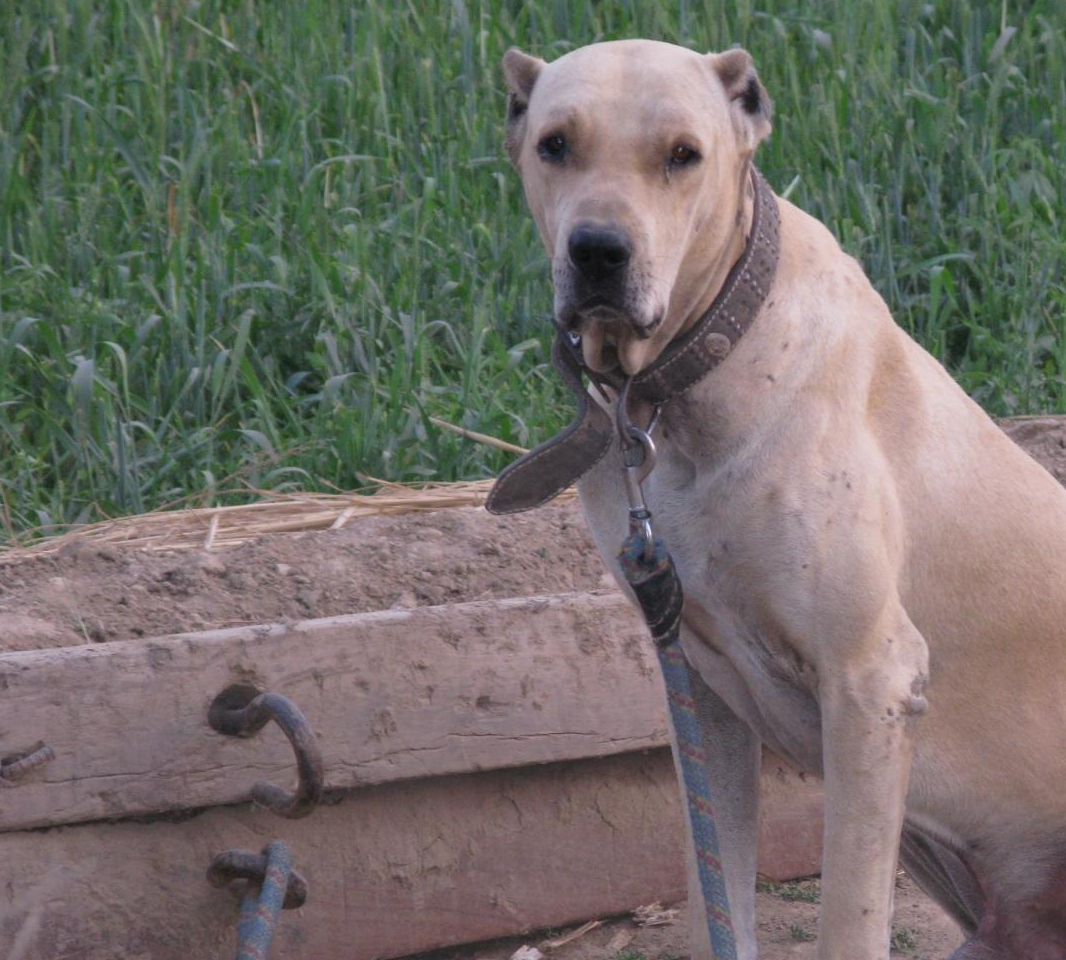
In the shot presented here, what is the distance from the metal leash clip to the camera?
2.35m

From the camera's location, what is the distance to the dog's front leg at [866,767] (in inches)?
88.9

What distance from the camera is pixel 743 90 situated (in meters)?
2.41

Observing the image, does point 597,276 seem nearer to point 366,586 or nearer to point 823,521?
point 823,521

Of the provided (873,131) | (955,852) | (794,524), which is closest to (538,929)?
(955,852)

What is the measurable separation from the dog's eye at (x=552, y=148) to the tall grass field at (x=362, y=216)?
1.80m

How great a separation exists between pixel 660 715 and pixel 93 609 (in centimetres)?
115

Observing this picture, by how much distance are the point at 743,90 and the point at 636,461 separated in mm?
579

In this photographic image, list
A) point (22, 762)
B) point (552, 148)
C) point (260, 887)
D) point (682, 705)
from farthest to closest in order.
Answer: point (260, 887)
point (22, 762)
point (682, 705)
point (552, 148)

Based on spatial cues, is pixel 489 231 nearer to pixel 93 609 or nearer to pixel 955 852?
pixel 93 609

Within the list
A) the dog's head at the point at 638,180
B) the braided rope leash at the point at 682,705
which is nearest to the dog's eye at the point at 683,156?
the dog's head at the point at 638,180

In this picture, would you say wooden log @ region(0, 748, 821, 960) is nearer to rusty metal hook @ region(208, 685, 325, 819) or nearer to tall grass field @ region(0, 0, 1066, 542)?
rusty metal hook @ region(208, 685, 325, 819)

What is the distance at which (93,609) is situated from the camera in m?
3.22

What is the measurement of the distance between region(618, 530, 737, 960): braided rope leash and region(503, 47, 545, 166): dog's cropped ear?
2.13 ft

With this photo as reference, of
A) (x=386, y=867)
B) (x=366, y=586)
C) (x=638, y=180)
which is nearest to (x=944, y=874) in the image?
(x=386, y=867)
